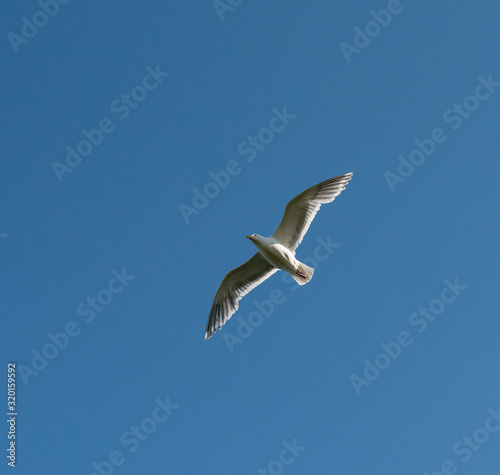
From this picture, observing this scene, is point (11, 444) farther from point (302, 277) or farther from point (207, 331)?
point (302, 277)

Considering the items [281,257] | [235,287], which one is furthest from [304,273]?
[235,287]

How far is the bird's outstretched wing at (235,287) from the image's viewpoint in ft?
46.6

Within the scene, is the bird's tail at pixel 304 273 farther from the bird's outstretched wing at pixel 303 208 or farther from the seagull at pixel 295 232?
the bird's outstretched wing at pixel 303 208

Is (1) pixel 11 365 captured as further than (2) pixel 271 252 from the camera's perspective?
Yes

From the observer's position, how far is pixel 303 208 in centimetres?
1309

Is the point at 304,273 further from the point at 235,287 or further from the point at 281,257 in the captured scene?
the point at 235,287

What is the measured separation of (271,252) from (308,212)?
1.31m

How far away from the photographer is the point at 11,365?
45.5 feet

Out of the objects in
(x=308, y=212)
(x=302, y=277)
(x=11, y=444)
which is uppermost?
(x=308, y=212)

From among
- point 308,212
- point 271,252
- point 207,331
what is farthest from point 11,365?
point 308,212

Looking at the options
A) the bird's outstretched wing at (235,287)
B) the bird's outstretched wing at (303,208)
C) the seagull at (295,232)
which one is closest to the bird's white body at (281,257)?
the seagull at (295,232)

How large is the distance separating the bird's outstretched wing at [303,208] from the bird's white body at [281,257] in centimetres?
29

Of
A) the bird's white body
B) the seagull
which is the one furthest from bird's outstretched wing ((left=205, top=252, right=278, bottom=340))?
the bird's white body

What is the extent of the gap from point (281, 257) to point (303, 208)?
1307 millimetres
